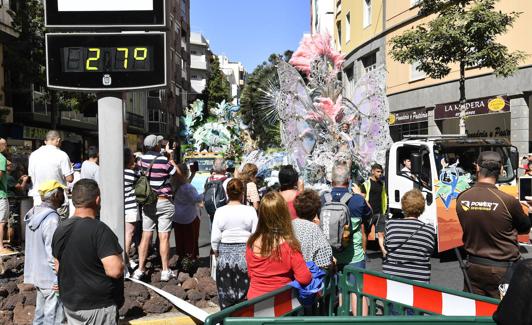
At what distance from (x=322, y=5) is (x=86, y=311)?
A: 41.6 metres

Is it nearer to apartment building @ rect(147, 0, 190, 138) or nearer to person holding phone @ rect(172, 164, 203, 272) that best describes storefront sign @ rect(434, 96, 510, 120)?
person holding phone @ rect(172, 164, 203, 272)

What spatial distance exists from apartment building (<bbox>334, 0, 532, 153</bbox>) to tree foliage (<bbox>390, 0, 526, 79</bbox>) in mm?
4319

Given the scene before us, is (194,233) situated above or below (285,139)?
below

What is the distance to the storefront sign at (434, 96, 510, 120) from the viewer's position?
62.8ft

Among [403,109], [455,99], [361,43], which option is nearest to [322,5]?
[361,43]

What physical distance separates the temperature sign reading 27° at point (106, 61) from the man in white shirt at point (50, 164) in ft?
7.11

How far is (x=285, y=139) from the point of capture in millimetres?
12797

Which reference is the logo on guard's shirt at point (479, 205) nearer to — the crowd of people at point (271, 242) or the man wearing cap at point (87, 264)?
the crowd of people at point (271, 242)

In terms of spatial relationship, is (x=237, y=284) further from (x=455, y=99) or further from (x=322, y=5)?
(x=322, y=5)

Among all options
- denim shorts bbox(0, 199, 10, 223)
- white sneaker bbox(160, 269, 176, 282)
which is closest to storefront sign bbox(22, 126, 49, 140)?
denim shorts bbox(0, 199, 10, 223)

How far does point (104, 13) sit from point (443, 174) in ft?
20.4

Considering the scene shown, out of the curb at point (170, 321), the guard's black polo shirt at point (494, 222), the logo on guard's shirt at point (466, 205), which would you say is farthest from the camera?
the curb at point (170, 321)

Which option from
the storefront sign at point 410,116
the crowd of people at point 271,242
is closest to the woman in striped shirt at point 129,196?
the crowd of people at point 271,242

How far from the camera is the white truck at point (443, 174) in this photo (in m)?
8.78
